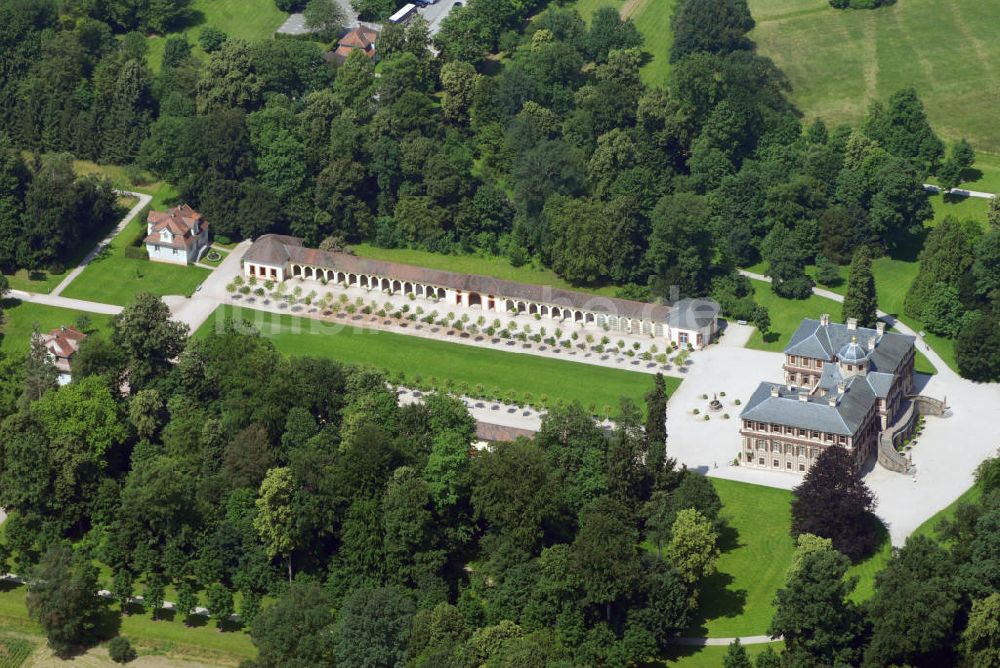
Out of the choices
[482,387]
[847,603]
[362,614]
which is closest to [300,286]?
[482,387]

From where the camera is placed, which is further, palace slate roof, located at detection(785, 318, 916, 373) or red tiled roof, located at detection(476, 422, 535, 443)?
palace slate roof, located at detection(785, 318, 916, 373)

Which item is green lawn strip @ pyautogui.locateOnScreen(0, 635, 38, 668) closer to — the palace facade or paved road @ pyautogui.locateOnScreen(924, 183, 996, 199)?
the palace facade

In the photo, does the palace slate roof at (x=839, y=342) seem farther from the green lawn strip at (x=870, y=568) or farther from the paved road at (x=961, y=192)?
the paved road at (x=961, y=192)

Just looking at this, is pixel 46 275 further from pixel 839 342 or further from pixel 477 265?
pixel 839 342

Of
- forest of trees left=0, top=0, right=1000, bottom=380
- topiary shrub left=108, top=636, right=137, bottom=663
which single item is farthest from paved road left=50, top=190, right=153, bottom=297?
topiary shrub left=108, top=636, right=137, bottom=663

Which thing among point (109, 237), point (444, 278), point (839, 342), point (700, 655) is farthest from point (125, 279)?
point (700, 655)

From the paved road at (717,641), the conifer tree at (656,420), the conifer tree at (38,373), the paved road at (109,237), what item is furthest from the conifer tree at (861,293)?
the paved road at (109,237)
